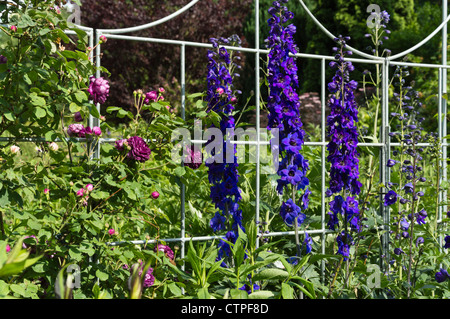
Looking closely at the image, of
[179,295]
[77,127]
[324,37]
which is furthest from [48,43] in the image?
[324,37]

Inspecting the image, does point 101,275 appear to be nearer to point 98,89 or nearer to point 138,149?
point 138,149

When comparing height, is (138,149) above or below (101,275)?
above

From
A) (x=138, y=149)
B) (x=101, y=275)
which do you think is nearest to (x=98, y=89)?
(x=138, y=149)

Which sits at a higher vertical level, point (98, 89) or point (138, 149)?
point (98, 89)

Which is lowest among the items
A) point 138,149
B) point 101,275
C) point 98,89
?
point 101,275

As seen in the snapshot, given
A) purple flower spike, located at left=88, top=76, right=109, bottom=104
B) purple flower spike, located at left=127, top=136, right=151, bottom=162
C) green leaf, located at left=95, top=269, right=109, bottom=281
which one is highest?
purple flower spike, located at left=88, top=76, right=109, bottom=104

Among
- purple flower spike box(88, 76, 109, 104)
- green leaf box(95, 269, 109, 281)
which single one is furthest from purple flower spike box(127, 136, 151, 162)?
green leaf box(95, 269, 109, 281)

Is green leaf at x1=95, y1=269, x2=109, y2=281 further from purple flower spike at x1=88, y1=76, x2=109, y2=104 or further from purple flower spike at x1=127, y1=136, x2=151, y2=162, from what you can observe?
purple flower spike at x1=88, y1=76, x2=109, y2=104

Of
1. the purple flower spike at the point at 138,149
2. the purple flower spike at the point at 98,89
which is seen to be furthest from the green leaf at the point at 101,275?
the purple flower spike at the point at 98,89

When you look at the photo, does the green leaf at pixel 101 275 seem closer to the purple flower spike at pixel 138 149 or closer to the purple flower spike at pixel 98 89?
the purple flower spike at pixel 138 149

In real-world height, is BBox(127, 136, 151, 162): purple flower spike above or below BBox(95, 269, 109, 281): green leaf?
above

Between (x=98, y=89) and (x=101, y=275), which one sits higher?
(x=98, y=89)
